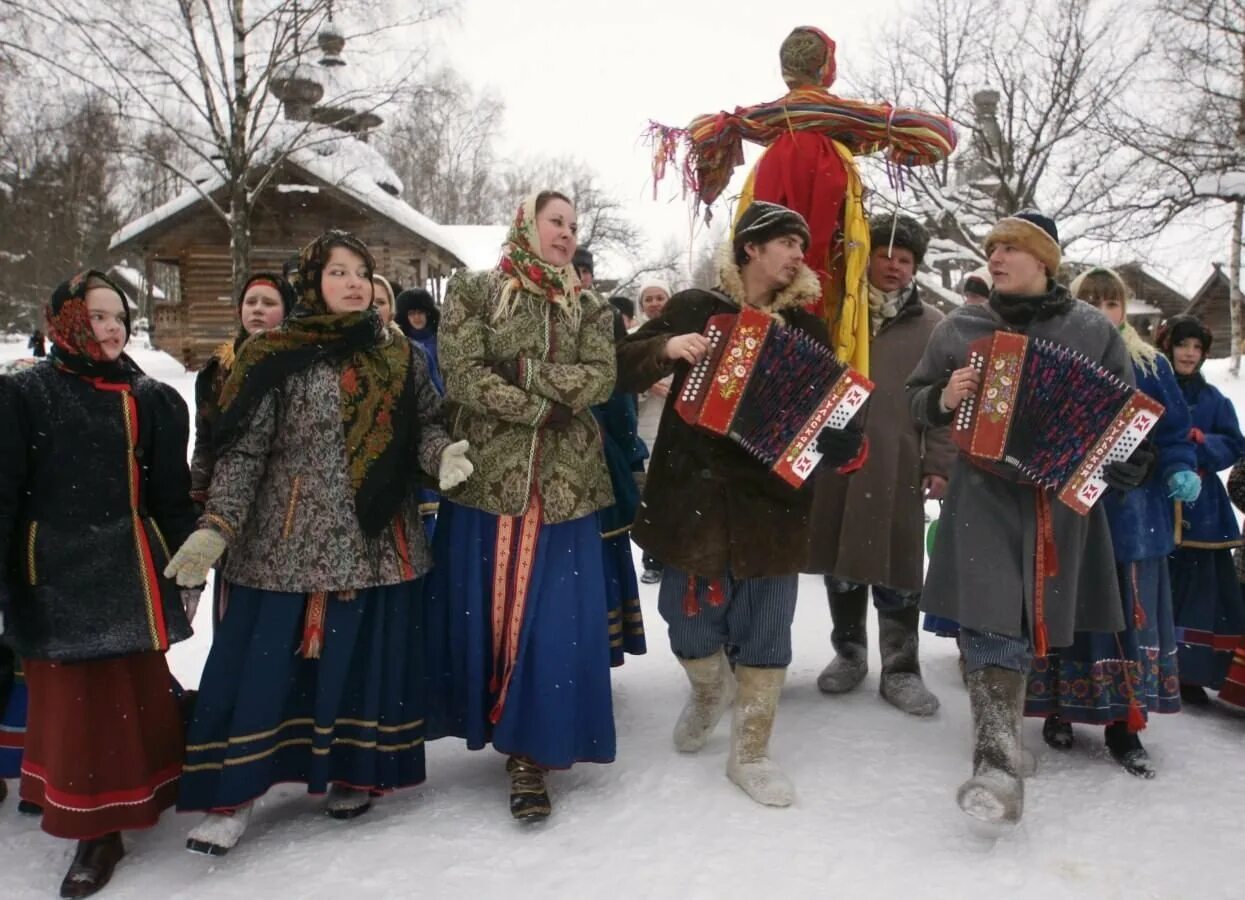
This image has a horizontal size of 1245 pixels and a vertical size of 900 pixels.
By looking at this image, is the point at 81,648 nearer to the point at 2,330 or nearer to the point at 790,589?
the point at 790,589

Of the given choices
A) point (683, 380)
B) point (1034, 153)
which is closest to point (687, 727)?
point (683, 380)

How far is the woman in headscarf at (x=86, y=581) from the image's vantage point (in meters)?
2.61

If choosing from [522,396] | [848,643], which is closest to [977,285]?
[848,643]

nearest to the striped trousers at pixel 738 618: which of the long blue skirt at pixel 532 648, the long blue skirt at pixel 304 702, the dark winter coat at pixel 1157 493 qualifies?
the long blue skirt at pixel 532 648

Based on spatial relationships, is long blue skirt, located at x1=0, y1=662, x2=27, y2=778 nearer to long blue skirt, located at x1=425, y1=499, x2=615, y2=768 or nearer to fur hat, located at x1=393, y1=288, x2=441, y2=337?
long blue skirt, located at x1=425, y1=499, x2=615, y2=768

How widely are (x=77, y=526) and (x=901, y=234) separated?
11.0 ft

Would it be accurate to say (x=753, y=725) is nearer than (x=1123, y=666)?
Yes

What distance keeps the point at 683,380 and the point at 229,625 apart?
169cm

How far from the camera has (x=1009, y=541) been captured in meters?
2.95

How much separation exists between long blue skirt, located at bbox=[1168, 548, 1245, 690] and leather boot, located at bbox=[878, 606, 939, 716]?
115cm

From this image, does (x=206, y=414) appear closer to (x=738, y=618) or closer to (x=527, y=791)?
(x=527, y=791)

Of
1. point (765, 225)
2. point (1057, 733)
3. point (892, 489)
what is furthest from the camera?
point (892, 489)

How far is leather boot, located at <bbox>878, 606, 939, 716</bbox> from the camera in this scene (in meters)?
3.82

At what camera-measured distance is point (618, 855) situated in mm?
2674
